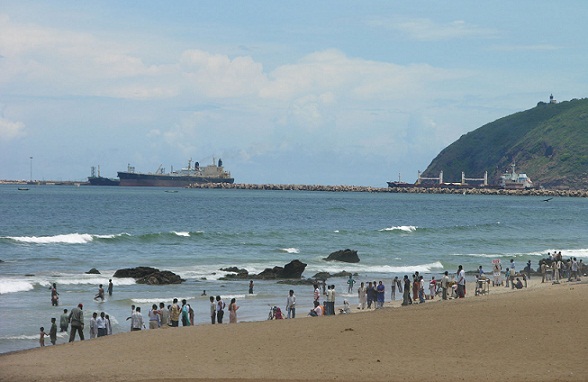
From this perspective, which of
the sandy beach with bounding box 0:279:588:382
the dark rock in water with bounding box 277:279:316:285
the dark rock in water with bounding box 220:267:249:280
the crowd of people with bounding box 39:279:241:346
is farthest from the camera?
the dark rock in water with bounding box 220:267:249:280

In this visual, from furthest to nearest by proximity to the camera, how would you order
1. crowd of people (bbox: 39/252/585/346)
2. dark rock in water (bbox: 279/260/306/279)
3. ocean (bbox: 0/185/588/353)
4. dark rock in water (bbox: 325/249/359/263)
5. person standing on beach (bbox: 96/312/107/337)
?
dark rock in water (bbox: 325/249/359/263) < dark rock in water (bbox: 279/260/306/279) < ocean (bbox: 0/185/588/353) < crowd of people (bbox: 39/252/585/346) < person standing on beach (bbox: 96/312/107/337)

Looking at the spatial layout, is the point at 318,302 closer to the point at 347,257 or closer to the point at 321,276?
the point at 321,276

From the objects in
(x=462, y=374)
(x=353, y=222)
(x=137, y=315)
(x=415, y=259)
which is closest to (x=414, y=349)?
(x=462, y=374)

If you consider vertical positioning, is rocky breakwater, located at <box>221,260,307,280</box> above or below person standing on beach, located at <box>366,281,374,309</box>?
below

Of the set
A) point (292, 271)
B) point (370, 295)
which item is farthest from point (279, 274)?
point (370, 295)

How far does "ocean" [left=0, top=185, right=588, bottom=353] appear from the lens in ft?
Result: 101

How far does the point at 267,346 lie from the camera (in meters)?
18.8

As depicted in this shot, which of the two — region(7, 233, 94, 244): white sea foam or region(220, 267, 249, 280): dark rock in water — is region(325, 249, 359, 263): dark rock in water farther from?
region(7, 233, 94, 244): white sea foam

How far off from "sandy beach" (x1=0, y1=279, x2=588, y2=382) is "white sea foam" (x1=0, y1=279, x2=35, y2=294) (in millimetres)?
13212

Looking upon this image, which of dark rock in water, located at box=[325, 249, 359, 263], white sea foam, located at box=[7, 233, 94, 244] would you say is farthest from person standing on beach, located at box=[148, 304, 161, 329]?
white sea foam, located at box=[7, 233, 94, 244]

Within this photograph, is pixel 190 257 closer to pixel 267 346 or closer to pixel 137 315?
pixel 137 315

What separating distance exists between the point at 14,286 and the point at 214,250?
21.7 m

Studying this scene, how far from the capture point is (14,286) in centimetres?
3366

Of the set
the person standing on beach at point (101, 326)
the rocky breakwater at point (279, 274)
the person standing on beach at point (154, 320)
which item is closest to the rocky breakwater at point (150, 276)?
the rocky breakwater at point (279, 274)
